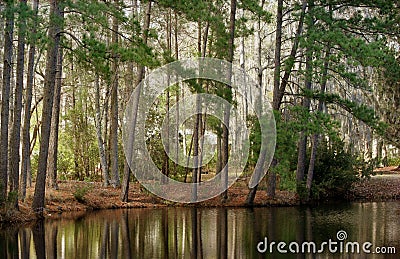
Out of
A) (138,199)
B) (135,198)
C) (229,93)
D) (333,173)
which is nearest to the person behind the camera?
(229,93)

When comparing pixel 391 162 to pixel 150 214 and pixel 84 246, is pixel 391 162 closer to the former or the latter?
pixel 150 214

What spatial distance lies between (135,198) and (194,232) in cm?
831

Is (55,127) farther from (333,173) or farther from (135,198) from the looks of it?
(333,173)

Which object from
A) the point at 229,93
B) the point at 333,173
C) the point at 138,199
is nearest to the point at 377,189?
the point at 333,173

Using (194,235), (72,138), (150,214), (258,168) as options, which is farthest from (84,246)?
(72,138)

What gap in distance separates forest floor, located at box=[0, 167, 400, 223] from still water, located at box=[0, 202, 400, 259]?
1.00 metres

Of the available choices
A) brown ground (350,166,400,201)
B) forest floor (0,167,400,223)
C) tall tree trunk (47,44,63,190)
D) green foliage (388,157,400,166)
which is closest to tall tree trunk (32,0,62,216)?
forest floor (0,167,400,223)

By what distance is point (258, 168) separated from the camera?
1998cm

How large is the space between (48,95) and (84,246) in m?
6.01

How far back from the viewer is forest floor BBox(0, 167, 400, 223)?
16.5 meters

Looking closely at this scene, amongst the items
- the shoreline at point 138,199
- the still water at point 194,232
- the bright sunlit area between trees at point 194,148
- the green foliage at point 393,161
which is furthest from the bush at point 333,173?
the green foliage at point 393,161

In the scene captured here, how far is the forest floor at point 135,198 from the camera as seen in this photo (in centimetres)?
1650

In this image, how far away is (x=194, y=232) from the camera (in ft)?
40.5

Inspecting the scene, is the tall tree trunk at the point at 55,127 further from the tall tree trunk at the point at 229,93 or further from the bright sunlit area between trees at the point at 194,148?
the tall tree trunk at the point at 229,93
